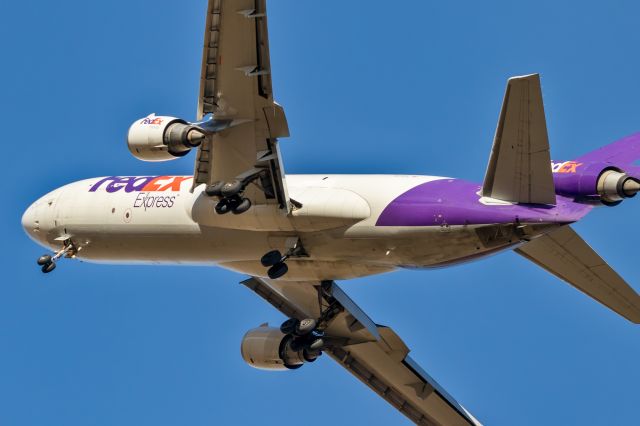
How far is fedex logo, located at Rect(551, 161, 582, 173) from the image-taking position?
30.3 meters

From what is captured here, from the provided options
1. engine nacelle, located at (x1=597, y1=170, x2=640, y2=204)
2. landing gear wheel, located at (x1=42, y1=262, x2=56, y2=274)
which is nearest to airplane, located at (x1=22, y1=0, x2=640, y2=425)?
engine nacelle, located at (x1=597, y1=170, x2=640, y2=204)

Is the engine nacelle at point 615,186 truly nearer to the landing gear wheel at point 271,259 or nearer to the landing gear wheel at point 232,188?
the landing gear wheel at point 271,259

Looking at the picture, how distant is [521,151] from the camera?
28.4 meters

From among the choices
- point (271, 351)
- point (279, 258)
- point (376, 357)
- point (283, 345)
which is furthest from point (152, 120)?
point (376, 357)

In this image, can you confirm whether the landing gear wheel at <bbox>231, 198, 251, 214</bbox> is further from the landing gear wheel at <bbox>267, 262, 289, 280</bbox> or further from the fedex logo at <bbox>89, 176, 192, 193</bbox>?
the fedex logo at <bbox>89, 176, 192, 193</bbox>

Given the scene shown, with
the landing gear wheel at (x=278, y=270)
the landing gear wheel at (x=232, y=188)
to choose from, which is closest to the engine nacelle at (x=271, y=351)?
the landing gear wheel at (x=278, y=270)

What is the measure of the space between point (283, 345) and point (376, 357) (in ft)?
12.0

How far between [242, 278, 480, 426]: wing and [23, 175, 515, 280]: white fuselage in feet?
9.00

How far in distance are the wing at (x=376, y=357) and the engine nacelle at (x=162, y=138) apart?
6631 mm

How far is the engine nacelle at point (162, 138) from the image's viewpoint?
31578 millimetres

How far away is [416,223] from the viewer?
31.0 meters

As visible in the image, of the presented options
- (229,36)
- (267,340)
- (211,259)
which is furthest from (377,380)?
(229,36)

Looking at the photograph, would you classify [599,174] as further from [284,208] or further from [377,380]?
[377,380]

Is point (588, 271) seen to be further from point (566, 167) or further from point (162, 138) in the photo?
point (162, 138)
